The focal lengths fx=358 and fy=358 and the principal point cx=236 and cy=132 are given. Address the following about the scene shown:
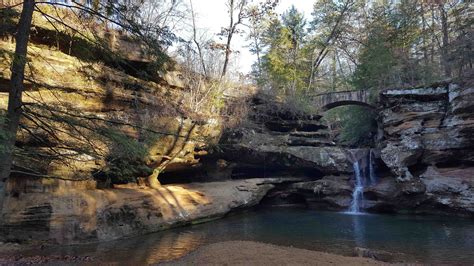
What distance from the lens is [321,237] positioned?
12.7 m

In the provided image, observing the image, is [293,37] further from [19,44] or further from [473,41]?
[19,44]

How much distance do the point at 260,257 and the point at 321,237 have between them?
428cm

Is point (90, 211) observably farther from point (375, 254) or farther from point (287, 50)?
point (287, 50)

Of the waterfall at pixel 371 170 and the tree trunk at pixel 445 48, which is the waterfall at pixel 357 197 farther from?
the tree trunk at pixel 445 48

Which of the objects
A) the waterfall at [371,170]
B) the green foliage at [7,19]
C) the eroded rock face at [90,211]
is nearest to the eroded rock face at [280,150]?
the waterfall at [371,170]

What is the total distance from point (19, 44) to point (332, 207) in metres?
18.5

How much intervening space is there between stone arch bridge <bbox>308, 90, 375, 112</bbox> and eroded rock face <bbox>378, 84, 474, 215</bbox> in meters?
3.70

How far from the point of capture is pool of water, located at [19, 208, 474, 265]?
1016 centimetres

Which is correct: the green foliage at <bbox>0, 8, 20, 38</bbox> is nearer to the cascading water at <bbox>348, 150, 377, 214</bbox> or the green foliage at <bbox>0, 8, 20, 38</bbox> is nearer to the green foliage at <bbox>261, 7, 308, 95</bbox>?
the cascading water at <bbox>348, 150, 377, 214</bbox>

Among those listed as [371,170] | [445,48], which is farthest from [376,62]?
[371,170]

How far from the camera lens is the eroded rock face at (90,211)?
11.0 m

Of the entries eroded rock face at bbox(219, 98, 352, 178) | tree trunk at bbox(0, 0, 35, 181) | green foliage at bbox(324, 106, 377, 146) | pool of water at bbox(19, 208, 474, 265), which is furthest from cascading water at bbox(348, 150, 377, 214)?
tree trunk at bbox(0, 0, 35, 181)

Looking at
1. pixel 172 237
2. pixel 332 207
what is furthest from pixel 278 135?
pixel 172 237

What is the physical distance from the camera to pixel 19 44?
17.1 ft
